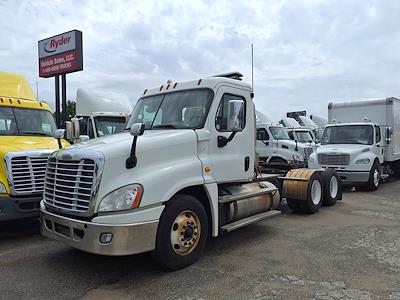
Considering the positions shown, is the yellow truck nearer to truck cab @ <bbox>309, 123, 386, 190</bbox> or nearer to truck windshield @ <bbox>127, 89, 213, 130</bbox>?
truck windshield @ <bbox>127, 89, 213, 130</bbox>

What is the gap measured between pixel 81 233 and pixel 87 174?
692 mm

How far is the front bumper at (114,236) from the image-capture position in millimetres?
4441

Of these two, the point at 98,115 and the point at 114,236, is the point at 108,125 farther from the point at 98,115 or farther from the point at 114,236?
the point at 114,236

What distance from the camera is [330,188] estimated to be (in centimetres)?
965

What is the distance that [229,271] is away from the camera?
16.8 feet

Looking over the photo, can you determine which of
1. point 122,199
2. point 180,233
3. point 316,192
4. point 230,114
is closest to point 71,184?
point 122,199

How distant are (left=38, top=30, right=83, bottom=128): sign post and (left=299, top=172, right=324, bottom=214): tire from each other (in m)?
14.6

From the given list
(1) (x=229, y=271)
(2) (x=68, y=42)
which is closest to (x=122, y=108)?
(2) (x=68, y=42)

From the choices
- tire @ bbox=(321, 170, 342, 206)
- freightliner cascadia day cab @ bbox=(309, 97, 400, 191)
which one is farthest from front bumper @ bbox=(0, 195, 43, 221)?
freightliner cascadia day cab @ bbox=(309, 97, 400, 191)

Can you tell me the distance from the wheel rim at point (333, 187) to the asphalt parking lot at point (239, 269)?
85.9 inches

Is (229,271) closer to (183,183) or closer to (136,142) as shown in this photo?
(183,183)

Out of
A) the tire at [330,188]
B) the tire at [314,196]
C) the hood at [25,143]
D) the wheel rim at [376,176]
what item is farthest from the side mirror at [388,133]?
the hood at [25,143]

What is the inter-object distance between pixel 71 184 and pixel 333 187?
705cm

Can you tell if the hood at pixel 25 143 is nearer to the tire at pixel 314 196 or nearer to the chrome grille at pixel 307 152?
the tire at pixel 314 196
